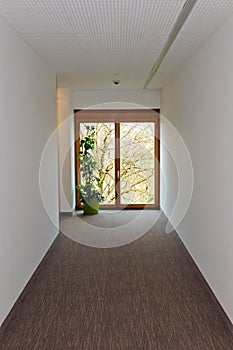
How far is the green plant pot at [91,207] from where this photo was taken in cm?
793

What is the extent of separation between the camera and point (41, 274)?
4.41m

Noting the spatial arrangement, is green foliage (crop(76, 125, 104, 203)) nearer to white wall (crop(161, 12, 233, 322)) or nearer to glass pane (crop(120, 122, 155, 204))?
glass pane (crop(120, 122, 155, 204))

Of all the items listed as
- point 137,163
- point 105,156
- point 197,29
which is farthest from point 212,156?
point 105,156

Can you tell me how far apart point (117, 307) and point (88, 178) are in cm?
481

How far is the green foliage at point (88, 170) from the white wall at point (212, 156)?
310cm

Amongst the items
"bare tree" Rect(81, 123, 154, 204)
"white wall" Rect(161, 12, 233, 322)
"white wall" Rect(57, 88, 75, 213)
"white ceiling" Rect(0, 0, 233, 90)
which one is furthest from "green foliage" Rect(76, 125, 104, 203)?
→ "white wall" Rect(161, 12, 233, 322)

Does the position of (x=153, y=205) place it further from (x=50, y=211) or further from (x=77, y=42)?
(x=77, y=42)

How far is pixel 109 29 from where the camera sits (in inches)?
134

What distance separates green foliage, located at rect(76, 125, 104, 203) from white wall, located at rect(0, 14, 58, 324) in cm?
296

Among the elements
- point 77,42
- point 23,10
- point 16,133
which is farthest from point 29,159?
point 23,10

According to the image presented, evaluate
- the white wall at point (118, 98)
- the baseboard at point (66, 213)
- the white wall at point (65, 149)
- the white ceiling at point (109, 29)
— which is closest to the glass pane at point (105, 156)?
the white wall at point (118, 98)

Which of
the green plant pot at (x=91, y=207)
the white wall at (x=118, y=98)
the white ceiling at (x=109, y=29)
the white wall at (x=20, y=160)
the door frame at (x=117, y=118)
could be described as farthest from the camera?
the door frame at (x=117, y=118)

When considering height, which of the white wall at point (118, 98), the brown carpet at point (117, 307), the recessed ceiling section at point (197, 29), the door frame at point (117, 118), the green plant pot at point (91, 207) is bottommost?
the brown carpet at point (117, 307)

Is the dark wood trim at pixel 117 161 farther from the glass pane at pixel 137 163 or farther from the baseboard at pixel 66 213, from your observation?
the baseboard at pixel 66 213
